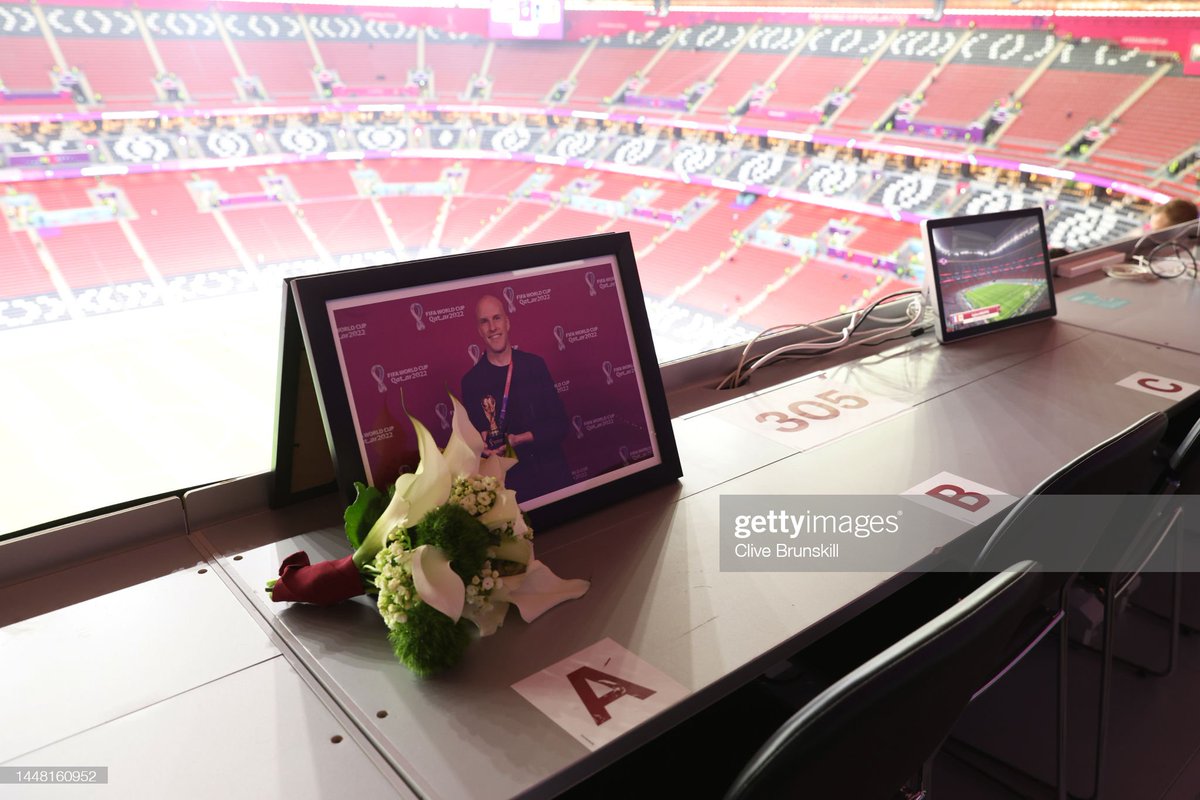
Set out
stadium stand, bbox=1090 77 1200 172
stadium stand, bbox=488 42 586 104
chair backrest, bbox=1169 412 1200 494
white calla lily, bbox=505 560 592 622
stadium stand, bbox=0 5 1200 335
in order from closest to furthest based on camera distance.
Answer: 1. white calla lily, bbox=505 560 592 622
2. chair backrest, bbox=1169 412 1200 494
3. stadium stand, bbox=1090 77 1200 172
4. stadium stand, bbox=0 5 1200 335
5. stadium stand, bbox=488 42 586 104

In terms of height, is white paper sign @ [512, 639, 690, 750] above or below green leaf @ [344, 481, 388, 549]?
below

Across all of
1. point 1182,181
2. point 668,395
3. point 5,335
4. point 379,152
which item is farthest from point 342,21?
point 668,395

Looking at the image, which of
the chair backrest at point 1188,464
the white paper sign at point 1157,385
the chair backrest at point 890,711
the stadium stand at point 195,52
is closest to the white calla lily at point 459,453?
the chair backrest at point 890,711

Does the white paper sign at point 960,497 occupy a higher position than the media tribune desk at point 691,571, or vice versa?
the media tribune desk at point 691,571

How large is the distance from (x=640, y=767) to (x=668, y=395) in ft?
2.27

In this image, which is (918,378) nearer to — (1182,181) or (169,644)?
(169,644)

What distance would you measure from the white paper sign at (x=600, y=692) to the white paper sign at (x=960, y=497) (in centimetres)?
51

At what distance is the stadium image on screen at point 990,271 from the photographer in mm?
1686

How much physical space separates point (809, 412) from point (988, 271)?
0.73 m

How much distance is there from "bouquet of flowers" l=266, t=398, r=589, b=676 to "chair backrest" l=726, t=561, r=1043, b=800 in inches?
11.0

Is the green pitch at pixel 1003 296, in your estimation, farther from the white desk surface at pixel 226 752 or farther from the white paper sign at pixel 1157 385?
the white desk surface at pixel 226 752

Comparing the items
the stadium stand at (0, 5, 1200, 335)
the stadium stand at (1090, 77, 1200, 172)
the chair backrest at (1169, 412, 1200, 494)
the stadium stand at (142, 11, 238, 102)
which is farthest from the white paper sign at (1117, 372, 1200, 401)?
the stadium stand at (142, 11, 238, 102)

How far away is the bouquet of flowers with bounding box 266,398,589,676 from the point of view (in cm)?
68

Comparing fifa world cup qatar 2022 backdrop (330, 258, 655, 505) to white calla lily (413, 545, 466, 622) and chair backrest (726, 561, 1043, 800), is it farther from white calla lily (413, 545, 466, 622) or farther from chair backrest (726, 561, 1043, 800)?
chair backrest (726, 561, 1043, 800)
